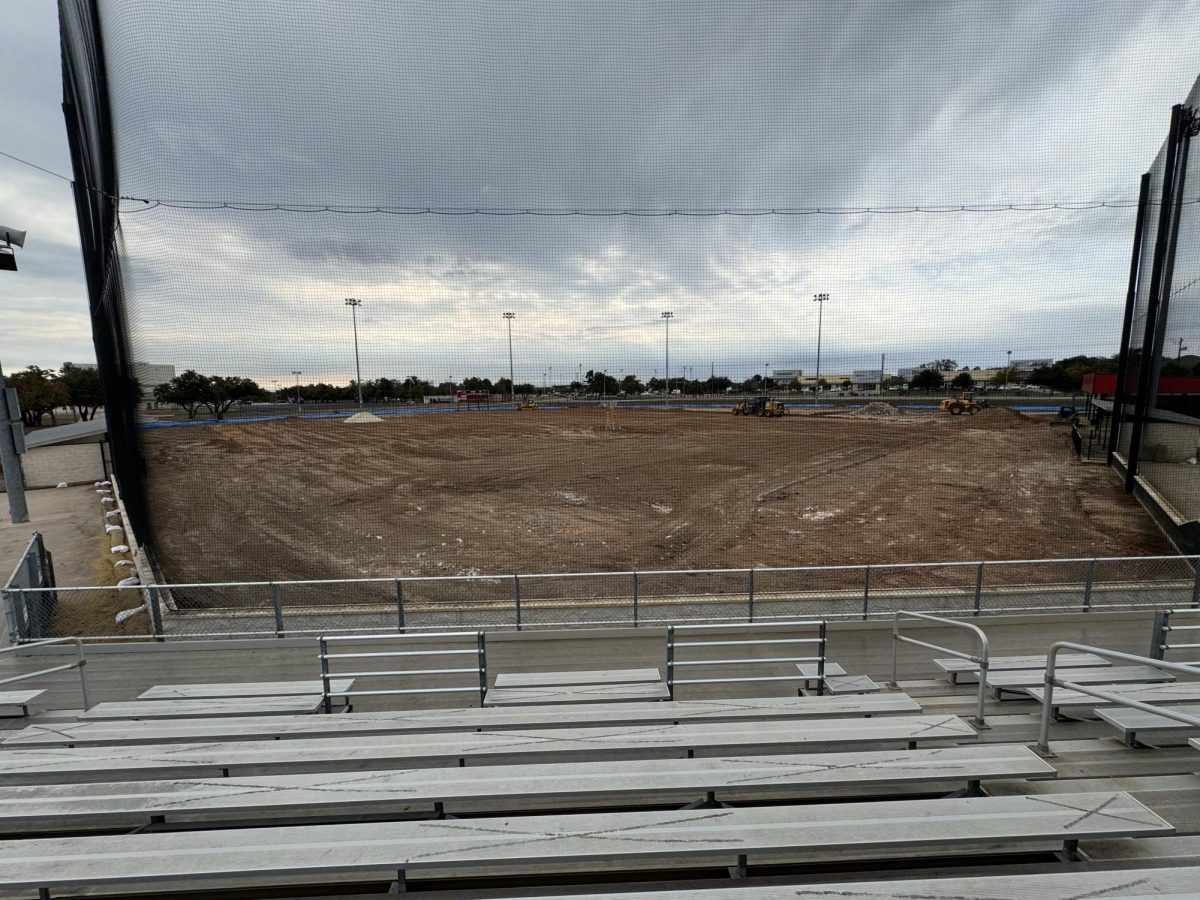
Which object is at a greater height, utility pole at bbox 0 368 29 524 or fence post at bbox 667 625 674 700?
utility pole at bbox 0 368 29 524

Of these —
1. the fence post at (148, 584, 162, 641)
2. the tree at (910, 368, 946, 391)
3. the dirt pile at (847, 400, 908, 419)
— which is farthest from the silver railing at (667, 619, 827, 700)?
the dirt pile at (847, 400, 908, 419)

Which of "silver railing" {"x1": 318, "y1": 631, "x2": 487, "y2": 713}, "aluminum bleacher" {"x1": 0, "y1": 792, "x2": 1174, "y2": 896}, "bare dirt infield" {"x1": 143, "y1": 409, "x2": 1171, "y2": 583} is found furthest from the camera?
"bare dirt infield" {"x1": 143, "y1": 409, "x2": 1171, "y2": 583}

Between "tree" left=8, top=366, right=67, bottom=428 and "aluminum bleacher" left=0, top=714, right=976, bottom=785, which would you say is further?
"tree" left=8, top=366, right=67, bottom=428

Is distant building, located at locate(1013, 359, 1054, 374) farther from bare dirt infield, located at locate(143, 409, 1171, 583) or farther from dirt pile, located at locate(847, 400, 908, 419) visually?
dirt pile, located at locate(847, 400, 908, 419)

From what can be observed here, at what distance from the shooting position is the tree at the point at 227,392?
8680 millimetres

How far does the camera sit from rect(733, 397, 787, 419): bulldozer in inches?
1227

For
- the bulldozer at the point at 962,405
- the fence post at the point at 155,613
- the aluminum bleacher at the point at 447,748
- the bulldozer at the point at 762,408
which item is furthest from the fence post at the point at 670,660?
the bulldozer at the point at 962,405

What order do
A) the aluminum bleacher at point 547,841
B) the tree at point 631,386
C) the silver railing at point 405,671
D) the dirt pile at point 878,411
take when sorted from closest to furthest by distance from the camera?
1. the aluminum bleacher at point 547,841
2. the silver railing at point 405,671
3. the dirt pile at point 878,411
4. the tree at point 631,386

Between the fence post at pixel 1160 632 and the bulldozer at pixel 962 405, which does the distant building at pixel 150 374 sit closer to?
the fence post at pixel 1160 632

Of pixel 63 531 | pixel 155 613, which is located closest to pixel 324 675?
pixel 155 613

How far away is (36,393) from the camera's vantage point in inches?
1334

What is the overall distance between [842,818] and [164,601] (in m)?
7.09

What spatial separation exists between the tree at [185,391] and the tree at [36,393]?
35.6 m

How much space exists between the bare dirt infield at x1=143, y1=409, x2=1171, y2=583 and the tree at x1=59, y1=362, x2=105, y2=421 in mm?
20727
